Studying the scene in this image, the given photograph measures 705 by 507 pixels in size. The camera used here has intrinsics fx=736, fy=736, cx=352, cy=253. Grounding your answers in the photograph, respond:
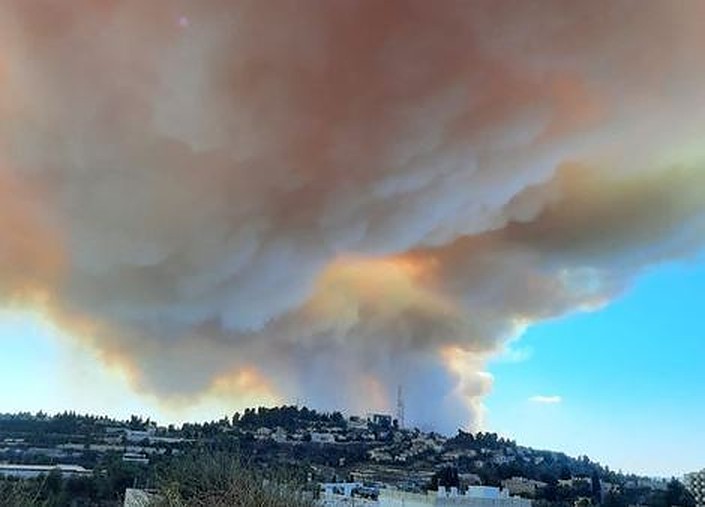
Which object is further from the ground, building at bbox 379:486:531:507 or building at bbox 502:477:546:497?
building at bbox 502:477:546:497

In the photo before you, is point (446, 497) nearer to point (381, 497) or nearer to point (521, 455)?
point (381, 497)

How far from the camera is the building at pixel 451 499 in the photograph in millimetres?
28178

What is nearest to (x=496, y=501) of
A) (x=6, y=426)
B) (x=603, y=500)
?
(x=603, y=500)

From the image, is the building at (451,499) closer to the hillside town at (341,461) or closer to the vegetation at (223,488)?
the hillside town at (341,461)

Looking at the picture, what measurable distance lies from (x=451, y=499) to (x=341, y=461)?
25.3 metres

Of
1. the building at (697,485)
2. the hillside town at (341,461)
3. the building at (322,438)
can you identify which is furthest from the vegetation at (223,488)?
the building at (322,438)

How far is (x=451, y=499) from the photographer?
28.5 metres

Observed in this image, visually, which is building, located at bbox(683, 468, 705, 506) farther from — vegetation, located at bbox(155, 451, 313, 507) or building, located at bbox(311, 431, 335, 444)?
vegetation, located at bbox(155, 451, 313, 507)

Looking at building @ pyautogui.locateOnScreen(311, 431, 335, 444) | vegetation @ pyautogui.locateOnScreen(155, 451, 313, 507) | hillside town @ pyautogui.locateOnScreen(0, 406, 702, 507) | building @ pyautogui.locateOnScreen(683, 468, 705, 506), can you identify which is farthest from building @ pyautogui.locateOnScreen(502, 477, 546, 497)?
vegetation @ pyautogui.locateOnScreen(155, 451, 313, 507)

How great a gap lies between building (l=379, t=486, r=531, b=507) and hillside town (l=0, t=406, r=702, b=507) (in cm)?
5

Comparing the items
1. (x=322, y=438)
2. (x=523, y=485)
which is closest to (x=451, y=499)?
(x=523, y=485)

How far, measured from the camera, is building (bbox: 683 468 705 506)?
3896 centimetres

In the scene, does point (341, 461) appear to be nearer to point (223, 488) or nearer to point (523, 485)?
point (523, 485)

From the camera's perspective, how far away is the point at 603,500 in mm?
44375
